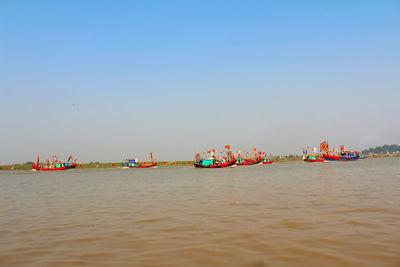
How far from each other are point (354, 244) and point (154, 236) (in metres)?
5.68

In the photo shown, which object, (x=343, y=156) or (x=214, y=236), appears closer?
(x=214, y=236)

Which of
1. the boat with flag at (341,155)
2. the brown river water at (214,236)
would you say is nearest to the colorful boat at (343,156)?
the boat with flag at (341,155)

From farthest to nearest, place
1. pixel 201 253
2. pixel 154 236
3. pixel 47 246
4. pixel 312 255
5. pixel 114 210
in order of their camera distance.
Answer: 1. pixel 114 210
2. pixel 154 236
3. pixel 47 246
4. pixel 201 253
5. pixel 312 255

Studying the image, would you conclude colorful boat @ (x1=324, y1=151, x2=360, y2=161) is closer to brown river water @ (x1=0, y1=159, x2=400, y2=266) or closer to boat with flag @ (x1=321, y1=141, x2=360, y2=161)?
boat with flag @ (x1=321, y1=141, x2=360, y2=161)

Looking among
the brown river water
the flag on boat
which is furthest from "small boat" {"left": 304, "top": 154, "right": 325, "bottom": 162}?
the brown river water

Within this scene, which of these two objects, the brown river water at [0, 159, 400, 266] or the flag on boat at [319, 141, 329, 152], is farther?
the flag on boat at [319, 141, 329, 152]

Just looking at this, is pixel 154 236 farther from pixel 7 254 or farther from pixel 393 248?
pixel 393 248

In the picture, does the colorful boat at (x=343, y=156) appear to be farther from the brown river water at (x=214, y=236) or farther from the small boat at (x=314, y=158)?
the brown river water at (x=214, y=236)

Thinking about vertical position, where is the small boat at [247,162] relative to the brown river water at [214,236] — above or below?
below

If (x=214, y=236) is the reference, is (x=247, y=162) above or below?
below

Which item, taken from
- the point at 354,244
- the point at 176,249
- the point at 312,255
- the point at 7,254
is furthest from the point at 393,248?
the point at 7,254

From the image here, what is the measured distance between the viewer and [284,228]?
882 cm

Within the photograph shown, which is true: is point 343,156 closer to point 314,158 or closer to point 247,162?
point 314,158

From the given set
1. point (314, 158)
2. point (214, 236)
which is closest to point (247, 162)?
point (314, 158)
